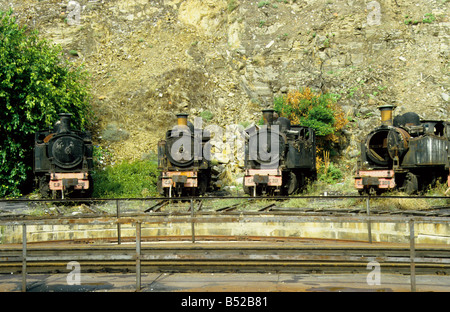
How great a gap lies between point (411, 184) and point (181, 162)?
8259 millimetres

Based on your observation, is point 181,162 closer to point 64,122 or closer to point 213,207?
point 213,207

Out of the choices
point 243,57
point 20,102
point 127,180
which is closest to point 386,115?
point 127,180

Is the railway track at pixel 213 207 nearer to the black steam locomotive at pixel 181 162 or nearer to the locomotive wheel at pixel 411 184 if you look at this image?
the black steam locomotive at pixel 181 162

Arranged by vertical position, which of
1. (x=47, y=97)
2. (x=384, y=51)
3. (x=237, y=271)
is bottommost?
(x=237, y=271)

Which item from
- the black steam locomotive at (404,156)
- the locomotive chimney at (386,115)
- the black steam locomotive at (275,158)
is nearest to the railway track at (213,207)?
the black steam locomotive at (275,158)

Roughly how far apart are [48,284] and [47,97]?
16241mm

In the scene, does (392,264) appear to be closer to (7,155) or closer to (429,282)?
(429,282)

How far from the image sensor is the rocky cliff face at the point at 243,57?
2789 centimetres

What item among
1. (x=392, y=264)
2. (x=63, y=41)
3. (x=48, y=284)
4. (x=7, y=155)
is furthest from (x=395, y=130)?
(x=63, y=41)

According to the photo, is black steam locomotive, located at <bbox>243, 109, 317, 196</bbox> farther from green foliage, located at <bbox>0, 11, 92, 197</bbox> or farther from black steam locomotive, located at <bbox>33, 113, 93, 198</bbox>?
green foliage, located at <bbox>0, 11, 92, 197</bbox>

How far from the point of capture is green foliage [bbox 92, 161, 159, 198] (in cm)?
2116

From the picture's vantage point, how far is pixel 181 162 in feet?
63.6

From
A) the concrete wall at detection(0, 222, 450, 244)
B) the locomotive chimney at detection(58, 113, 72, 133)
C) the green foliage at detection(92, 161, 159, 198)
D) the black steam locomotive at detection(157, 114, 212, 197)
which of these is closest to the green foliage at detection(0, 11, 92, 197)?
the locomotive chimney at detection(58, 113, 72, 133)

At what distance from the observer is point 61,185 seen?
18578mm
